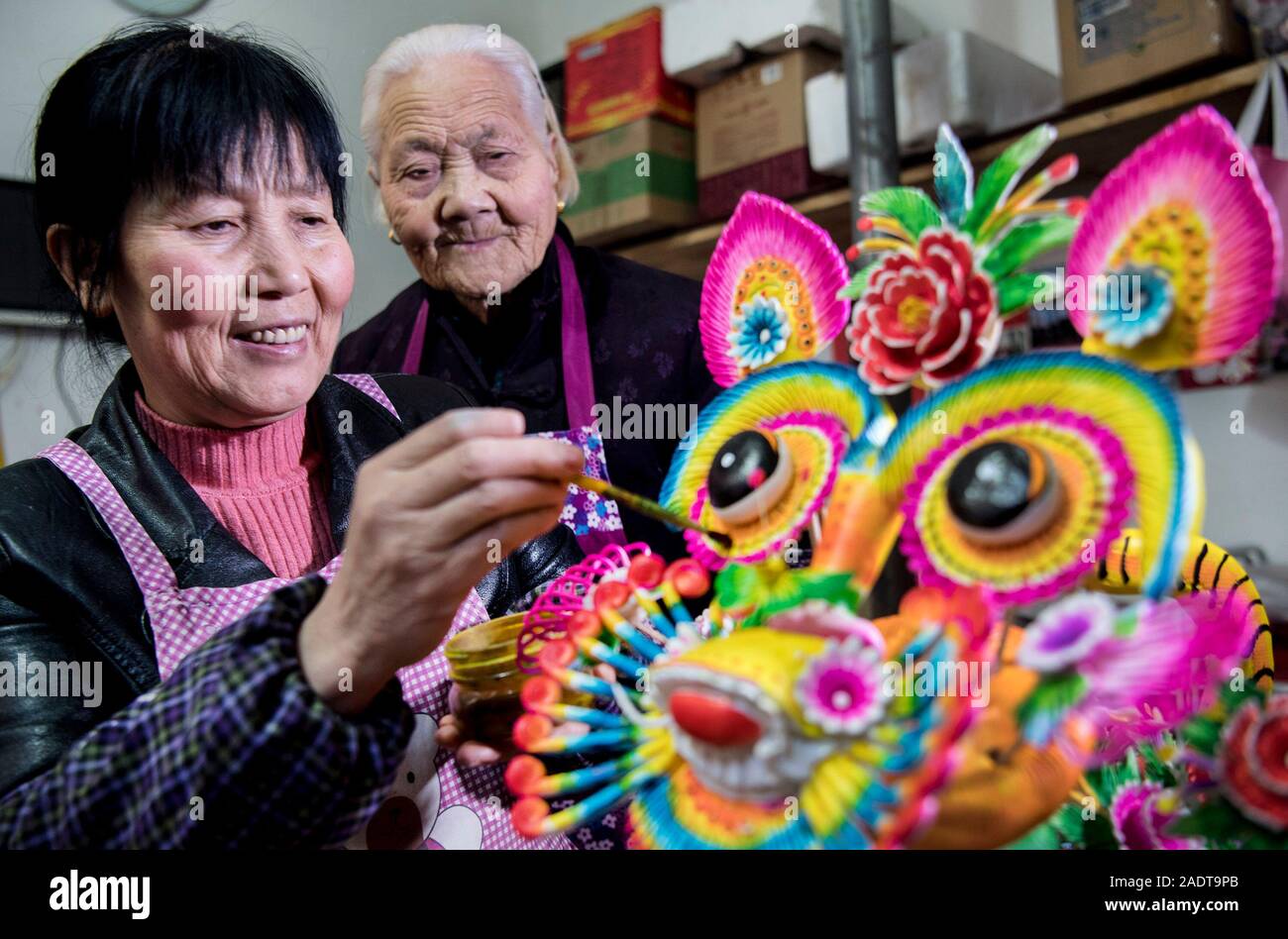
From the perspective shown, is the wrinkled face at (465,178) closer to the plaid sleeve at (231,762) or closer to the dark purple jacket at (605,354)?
the dark purple jacket at (605,354)

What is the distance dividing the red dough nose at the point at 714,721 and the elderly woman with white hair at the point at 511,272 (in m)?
0.46

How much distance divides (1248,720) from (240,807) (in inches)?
26.4

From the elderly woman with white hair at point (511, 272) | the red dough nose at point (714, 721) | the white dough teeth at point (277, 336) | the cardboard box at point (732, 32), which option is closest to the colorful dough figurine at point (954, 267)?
the red dough nose at point (714, 721)

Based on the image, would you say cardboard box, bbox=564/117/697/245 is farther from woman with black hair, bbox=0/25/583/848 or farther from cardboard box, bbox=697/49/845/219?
woman with black hair, bbox=0/25/583/848

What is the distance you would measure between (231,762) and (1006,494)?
52 centimetres

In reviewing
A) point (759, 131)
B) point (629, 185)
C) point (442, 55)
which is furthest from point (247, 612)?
point (759, 131)

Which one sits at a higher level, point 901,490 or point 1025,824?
point 901,490

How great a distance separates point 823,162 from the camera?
158cm

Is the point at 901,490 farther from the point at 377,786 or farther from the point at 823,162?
the point at 823,162

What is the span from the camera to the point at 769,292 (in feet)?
2.79

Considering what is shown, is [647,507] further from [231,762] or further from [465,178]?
[465,178]

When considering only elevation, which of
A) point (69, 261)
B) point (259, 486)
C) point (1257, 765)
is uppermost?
point (69, 261)
